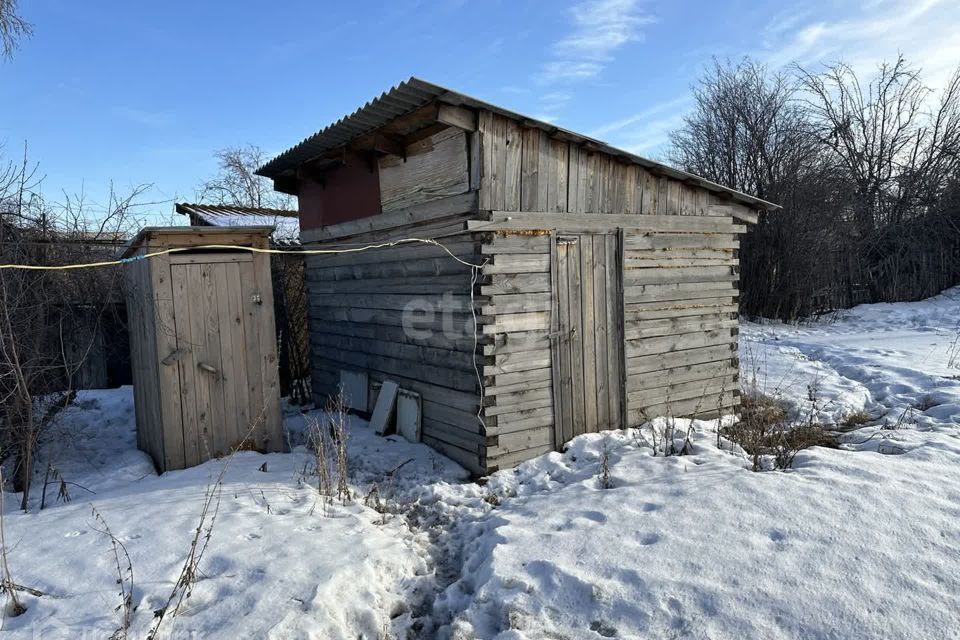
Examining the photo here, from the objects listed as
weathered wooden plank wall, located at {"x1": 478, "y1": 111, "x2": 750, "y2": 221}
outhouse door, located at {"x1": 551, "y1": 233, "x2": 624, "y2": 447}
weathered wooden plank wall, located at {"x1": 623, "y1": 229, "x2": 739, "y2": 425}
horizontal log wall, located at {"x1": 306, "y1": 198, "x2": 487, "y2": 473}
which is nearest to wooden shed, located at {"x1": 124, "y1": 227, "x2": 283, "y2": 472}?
horizontal log wall, located at {"x1": 306, "y1": 198, "x2": 487, "y2": 473}

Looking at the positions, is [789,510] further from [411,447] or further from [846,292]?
[846,292]

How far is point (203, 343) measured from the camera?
18.6ft

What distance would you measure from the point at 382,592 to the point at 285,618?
0.66m

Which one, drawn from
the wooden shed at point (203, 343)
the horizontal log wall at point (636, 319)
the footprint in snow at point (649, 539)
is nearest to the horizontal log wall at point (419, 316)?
the horizontal log wall at point (636, 319)

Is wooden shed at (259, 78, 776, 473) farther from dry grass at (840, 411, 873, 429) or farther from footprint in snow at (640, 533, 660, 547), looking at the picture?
footprint in snow at (640, 533, 660, 547)

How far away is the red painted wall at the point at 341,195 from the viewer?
7.24m

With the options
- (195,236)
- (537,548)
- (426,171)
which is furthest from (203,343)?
(537,548)

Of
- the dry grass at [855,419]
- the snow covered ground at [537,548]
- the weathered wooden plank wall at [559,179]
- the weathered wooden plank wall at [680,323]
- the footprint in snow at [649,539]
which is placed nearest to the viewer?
the snow covered ground at [537,548]

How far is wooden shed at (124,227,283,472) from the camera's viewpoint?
5473 millimetres

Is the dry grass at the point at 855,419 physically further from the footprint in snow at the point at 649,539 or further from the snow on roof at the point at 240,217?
the snow on roof at the point at 240,217

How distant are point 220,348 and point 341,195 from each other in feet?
10.1

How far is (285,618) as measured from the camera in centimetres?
313

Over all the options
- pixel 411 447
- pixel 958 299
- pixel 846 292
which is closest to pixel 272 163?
pixel 411 447

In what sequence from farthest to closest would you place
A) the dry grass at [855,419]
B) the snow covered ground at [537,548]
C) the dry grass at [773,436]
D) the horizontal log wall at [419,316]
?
the dry grass at [855,419]
the horizontal log wall at [419,316]
the dry grass at [773,436]
the snow covered ground at [537,548]
